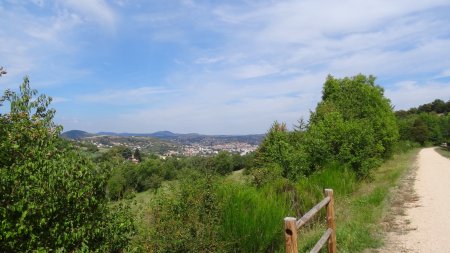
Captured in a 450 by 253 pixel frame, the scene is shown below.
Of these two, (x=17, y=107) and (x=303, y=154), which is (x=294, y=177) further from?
(x=17, y=107)

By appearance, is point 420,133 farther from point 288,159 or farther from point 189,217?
point 189,217

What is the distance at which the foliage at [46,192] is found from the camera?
3853 millimetres

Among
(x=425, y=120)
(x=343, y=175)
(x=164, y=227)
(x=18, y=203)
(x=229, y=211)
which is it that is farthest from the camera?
(x=425, y=120)

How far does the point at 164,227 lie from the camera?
685cm

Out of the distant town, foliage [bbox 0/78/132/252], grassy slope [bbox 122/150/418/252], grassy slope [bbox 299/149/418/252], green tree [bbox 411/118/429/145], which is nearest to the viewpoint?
foliage [bbox 0/78/132/252]

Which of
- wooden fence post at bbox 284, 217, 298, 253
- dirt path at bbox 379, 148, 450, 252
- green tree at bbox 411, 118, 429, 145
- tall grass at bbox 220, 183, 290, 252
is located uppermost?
green tree at bbox 411, 118, 429, 145

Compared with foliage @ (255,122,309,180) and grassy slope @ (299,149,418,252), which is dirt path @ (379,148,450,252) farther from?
foliage @ (255,122,309,180)

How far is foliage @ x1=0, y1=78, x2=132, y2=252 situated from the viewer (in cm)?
385

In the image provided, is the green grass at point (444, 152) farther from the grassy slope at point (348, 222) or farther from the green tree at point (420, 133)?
the grassy slope at point (348, 222)

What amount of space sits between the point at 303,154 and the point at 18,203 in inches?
567

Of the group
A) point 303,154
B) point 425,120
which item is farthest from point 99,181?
point 425,120

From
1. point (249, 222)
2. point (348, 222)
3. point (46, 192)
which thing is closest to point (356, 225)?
point (348, 222)

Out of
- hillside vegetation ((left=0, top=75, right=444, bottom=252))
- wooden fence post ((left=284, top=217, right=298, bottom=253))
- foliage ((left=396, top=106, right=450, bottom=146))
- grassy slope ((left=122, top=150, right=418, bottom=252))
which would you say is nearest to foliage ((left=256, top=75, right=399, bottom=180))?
hillside vegetation ((left=0, top=75, right=444, bottom=252))

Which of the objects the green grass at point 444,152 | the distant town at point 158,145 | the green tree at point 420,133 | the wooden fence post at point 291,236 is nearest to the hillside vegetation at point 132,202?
the distant town at point 158,145
